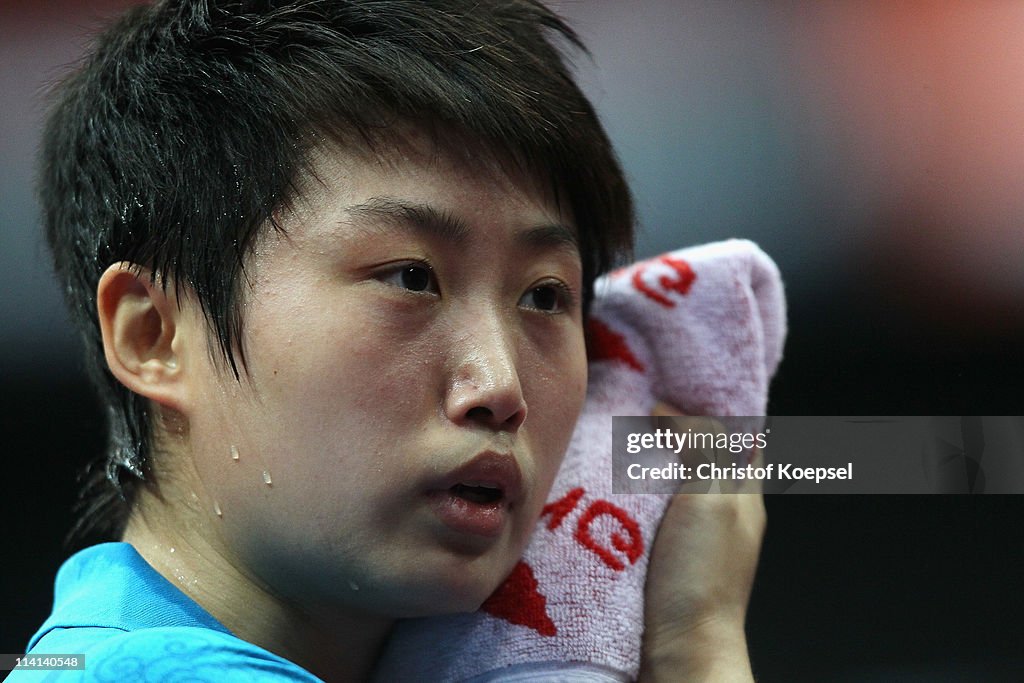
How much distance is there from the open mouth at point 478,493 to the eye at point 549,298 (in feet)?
0.32

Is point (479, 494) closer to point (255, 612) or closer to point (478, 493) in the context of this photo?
point (478, 493)

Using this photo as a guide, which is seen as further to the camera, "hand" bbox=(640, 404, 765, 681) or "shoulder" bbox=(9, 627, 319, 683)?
"hand" bbox=(640, 404, 765, 681)

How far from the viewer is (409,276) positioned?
0.57 metres

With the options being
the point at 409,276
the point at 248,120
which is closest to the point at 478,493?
the point at 409,276

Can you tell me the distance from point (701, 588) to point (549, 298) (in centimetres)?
20

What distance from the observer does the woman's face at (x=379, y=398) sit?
56cm

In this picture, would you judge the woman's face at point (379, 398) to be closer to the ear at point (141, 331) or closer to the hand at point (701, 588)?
the ear at point (141, 331)

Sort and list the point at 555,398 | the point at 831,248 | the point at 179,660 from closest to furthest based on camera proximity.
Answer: the point at 179,660, the point at 555,398, the point at 831,248

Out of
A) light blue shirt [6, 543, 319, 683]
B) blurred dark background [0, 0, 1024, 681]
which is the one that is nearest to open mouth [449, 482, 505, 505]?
light blue shirt [6, 543, 319, 683]

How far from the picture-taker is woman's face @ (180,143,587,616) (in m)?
0.56

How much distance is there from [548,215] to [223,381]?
19cm

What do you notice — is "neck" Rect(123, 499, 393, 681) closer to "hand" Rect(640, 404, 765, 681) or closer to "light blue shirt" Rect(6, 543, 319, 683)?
"light blue shirt" Rect(6, 543, 319, 683)

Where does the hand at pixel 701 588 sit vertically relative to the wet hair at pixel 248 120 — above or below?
below

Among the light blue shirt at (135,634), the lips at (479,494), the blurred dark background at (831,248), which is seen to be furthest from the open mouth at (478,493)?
the blurred dark background at (831,248)
